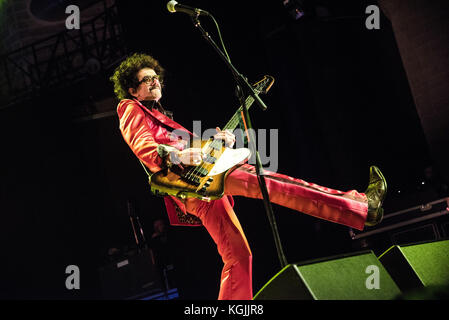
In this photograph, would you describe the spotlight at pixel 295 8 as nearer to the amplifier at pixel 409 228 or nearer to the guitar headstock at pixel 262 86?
the guitar headstock at pixel 262 86

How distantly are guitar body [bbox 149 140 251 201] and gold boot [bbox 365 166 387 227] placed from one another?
2.37 ft

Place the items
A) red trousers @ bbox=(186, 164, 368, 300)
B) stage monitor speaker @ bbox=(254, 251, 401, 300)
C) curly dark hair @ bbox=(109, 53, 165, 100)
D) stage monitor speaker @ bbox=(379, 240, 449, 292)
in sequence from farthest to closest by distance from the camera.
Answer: curly dark hair @ bbox=(109, 53, 165, 100) → red trousers @ bbox=(186, 164, 368, 300) → stage monitor speaker @ bbox=(379, 240, 449, 292) → stage monitor speaker @ bbox=(254, 251, 401, 300)

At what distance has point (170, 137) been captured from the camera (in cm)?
285

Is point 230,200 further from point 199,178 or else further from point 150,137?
point 150,137

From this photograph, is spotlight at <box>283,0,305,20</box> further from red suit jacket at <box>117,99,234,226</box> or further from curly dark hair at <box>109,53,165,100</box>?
red suit jacket at <box>117,99,234,226</box>

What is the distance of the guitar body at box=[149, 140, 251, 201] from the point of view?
2.45m

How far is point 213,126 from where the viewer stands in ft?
12.8

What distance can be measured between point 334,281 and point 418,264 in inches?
24.1

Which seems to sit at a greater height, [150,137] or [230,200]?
[150,137]

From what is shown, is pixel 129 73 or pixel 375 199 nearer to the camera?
pixel 375 199

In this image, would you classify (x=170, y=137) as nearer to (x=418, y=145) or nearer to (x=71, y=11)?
(x=418, y=145)

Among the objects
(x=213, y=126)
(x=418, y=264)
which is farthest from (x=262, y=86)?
(x=418, y=264)

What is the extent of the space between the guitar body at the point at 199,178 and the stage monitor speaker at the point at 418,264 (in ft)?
3.04

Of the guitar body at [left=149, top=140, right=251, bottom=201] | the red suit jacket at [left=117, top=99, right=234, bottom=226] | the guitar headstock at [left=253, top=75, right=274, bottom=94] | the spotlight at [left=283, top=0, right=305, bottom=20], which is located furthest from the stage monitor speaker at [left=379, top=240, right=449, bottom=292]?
the spotlight at [left=283, top=0, right=305, bottom=20]
